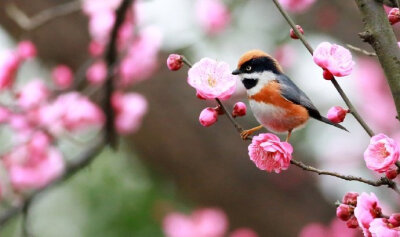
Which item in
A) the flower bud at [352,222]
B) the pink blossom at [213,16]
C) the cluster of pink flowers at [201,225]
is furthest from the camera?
the pink blossom at [213,16]

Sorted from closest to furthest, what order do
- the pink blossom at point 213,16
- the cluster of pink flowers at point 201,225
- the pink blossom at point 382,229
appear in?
1. the pink blossom at point 382,229
2. the cluster of pink flowers at point 201,225
3. the pink blossom at point 213,16

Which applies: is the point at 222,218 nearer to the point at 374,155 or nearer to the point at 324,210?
the point at 324,210

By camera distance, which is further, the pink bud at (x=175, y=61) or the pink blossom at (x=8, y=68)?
the pink blossom at (x=8, y=68)

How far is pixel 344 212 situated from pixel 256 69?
12.6 inches

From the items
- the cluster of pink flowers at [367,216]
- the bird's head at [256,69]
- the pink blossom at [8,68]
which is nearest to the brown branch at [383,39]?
the cluster of pink flowers at [367,216]

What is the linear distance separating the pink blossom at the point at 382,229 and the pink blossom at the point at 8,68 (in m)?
1.69

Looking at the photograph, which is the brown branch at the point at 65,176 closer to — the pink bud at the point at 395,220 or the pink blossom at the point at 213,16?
the pink blossom at the point at 213,16

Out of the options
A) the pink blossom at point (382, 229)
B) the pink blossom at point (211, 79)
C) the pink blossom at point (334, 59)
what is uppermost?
the pink blossom at point (211, 79)

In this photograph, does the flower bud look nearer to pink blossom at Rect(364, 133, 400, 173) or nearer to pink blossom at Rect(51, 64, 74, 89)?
pink blossom at Rect(364, 133, 400, 173)

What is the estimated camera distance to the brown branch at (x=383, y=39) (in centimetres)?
99

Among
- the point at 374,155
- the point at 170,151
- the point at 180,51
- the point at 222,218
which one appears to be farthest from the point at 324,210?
the point at 374,155

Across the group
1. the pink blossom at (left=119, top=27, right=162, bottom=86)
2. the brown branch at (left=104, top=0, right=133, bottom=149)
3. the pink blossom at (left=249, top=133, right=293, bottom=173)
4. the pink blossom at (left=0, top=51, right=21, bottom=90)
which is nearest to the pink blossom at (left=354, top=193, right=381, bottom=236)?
the pink blossom at (left=249, top=133, right=293, bottom=173)

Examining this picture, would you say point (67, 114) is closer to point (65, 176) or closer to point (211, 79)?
→ point (65, 176)

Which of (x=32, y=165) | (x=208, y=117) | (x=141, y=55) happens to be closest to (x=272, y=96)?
(x=208, y=117)
